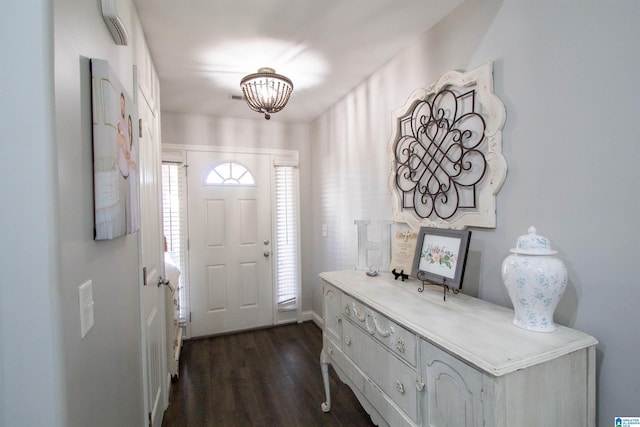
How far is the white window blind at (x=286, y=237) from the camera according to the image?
367cm

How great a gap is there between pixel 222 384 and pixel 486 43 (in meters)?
2.90

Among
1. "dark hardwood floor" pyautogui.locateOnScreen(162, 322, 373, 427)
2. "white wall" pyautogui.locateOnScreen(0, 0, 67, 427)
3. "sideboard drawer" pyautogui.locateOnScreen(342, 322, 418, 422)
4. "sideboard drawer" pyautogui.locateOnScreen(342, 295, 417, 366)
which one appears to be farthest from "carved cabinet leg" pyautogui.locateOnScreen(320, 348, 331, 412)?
"white wall" pyautogui.locateOnScreen(0, 0, 67, 427)

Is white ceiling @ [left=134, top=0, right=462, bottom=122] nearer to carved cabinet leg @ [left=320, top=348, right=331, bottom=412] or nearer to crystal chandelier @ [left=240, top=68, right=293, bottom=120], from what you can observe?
crystal chandelier @ [left=240, top=68, right=293, bottom=120]

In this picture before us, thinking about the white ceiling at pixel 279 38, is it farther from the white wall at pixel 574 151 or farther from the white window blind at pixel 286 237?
the white window blind at pixel 286 237

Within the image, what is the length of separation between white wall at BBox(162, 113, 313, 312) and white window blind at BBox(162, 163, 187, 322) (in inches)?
13.5

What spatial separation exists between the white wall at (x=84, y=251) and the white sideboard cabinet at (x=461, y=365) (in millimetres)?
1065

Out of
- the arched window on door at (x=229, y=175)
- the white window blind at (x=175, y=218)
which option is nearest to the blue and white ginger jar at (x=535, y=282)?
the arched window on door at (x=229, y=175)

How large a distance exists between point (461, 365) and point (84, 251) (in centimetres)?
119

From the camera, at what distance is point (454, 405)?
3.36 feet

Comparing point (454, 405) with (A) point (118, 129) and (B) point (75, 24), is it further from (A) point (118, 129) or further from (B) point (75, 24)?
(B) point (75, 24)

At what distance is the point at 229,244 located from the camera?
11.4 feet

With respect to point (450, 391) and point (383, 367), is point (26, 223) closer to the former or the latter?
point (450, 391)

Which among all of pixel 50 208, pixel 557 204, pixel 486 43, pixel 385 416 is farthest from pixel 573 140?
pixel 50 208

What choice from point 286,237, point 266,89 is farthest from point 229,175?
point 266,89
